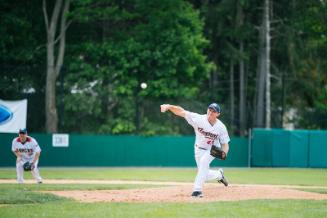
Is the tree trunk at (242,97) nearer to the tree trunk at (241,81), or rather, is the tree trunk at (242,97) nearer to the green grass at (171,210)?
the tree trunk at (241,81)

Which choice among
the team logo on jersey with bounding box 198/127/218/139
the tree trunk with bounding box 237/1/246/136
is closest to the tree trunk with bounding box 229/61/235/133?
the tree trunk with bounding box 237/1/246/136

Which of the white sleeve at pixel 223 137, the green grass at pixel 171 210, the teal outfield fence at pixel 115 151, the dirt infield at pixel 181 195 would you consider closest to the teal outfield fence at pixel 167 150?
the teal outfield fence at pixel 115 151

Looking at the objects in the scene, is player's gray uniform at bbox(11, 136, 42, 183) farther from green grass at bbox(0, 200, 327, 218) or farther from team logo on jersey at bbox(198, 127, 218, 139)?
team logo on jersey at bbox(198, 127, 218, 139)

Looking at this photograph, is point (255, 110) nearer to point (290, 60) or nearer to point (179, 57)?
point (290, 60)

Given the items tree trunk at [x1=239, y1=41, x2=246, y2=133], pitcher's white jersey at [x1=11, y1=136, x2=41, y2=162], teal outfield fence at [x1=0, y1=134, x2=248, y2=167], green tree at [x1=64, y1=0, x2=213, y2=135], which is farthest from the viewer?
tree trunk at [x1=239, y1=41, x2=246, y2=133]

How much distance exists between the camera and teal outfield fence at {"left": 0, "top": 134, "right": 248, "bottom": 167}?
2967 centimetres

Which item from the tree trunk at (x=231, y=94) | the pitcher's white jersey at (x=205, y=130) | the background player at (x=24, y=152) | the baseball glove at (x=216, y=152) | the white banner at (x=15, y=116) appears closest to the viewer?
the pitcher's white jersey at (x=205, y=130)

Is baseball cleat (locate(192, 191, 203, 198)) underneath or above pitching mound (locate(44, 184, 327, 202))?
above

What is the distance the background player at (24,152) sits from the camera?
61.4 feet

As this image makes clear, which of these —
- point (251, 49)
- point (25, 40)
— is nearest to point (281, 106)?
point (251, 49)

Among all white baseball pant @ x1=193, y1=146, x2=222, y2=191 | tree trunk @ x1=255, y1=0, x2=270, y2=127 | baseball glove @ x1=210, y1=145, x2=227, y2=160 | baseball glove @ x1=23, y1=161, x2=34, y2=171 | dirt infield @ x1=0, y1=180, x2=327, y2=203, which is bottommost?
dirt infield @ x1=0, y1=180, x2=327, y2=203

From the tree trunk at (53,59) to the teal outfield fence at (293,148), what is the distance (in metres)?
9.28

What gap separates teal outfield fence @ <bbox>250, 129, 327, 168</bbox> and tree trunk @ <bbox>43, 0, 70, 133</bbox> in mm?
9281

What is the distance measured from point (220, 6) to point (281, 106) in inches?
243
